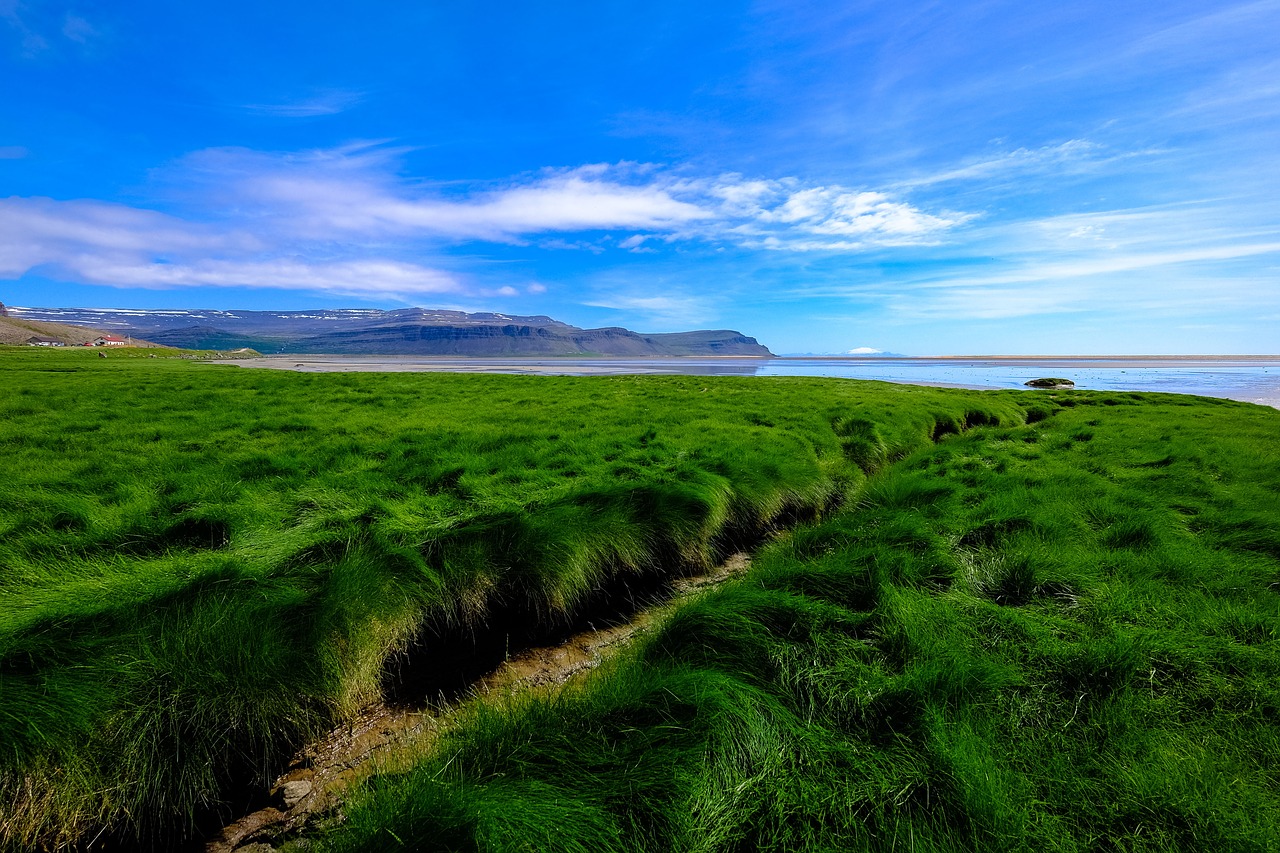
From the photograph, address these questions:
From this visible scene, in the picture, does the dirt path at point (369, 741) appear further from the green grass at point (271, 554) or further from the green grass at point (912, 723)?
the green grass at point (912, 723)

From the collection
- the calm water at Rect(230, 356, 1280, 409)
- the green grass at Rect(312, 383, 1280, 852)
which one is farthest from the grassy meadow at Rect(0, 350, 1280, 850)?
the calm water at Rect(230, 356, 1280, 409)

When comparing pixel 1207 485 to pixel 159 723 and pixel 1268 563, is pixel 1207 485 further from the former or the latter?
pixel 159 723

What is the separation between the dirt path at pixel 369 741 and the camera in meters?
3.63

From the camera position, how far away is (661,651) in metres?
4.46

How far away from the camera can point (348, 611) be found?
482 cm

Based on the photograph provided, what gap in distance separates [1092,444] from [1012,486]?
6.16m

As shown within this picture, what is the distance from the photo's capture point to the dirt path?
3631 mm

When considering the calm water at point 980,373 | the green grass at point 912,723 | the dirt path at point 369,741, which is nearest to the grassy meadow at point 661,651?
the green grass at point 912,723

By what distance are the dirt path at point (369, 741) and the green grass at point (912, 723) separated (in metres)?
0.99

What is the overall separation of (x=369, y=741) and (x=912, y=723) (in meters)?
4.53

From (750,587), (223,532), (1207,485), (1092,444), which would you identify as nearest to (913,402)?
(1092,444)

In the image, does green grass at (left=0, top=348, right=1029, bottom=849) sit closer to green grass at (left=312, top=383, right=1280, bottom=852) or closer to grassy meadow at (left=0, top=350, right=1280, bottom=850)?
grassy meadow at (left=0, top=350, right=1280, bottom=850)

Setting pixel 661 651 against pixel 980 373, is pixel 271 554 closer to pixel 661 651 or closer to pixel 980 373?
pixel 661 651

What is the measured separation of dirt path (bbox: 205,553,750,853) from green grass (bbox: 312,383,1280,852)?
0.99m
